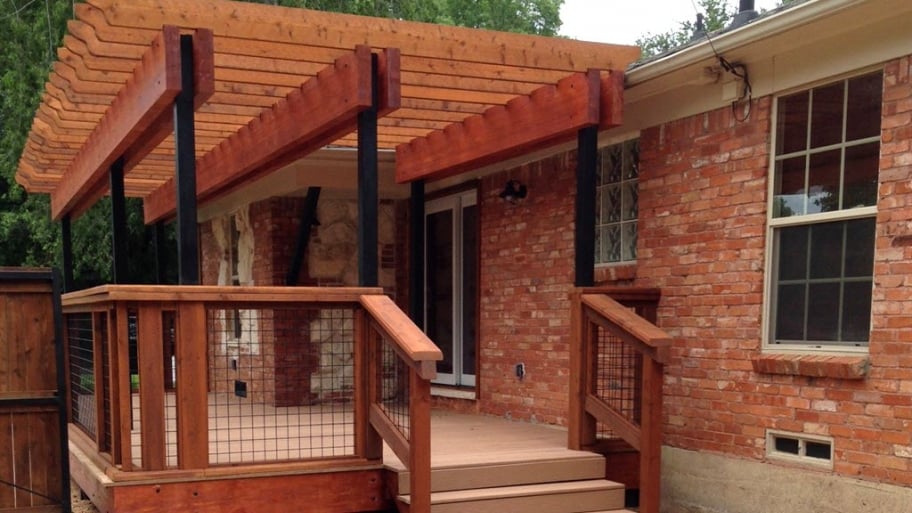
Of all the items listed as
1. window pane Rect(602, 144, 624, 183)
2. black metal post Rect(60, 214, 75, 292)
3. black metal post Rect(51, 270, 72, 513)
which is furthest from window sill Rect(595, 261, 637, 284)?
black metal post Rect(60, 214, 75, 292)

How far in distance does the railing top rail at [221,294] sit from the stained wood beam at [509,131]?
5.92 ft

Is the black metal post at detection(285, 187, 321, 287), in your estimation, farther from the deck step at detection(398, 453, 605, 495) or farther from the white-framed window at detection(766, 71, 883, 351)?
the white-framed window at detection(766, 71, 883, 351)

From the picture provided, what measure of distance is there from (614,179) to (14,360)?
428 centimetres

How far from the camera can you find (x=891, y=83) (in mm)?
3963

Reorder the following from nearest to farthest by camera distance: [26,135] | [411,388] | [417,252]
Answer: [411,388] < [417,252] < [26,135]

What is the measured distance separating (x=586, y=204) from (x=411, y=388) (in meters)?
1.97

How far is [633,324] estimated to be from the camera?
4.51 meters

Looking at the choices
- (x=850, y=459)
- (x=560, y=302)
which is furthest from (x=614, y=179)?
(x=850, y=459)

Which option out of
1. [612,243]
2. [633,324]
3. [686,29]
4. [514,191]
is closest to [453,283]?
[514,191]

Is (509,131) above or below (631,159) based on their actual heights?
above

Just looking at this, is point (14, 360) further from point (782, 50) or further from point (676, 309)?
A: point (782, 50)

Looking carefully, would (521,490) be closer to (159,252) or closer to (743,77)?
(743,77)

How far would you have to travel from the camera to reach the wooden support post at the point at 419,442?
374 cm

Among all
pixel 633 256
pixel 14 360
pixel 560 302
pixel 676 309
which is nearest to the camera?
pixel 14 360
